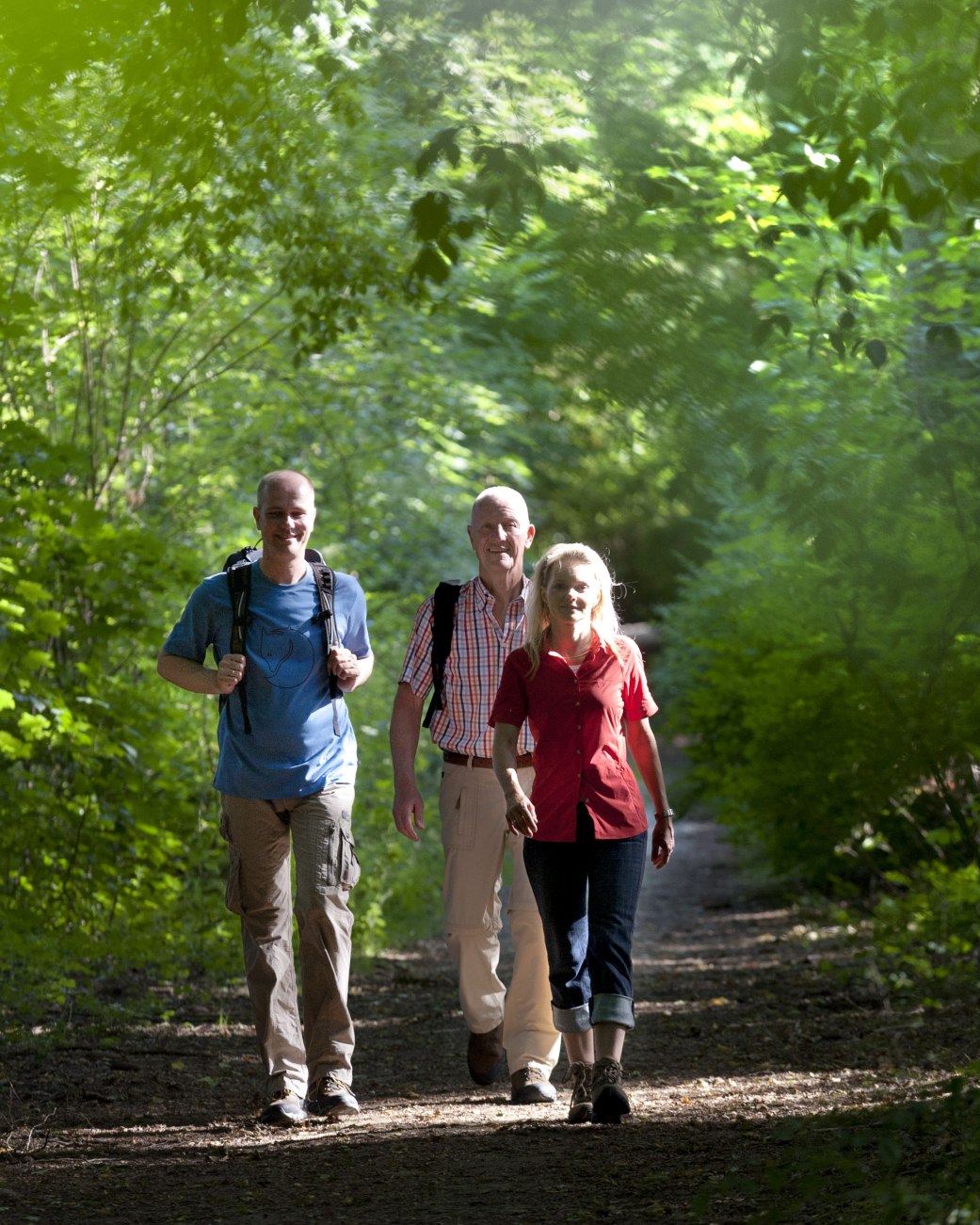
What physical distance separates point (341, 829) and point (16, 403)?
473cm

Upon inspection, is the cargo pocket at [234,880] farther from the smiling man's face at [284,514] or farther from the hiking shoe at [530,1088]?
the hiking shoe at [530,1088]

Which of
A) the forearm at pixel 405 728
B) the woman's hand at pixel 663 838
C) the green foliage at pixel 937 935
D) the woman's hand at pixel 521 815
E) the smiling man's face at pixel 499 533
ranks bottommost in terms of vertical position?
the green foliage at pixel 937 935

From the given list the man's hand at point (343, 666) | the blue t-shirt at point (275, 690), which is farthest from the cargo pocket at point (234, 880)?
the man's hand at point (343, 666)

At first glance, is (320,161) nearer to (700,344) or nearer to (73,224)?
(73,224)

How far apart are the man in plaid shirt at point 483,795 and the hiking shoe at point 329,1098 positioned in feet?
2.02

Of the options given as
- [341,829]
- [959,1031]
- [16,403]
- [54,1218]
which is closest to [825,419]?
[341,829]

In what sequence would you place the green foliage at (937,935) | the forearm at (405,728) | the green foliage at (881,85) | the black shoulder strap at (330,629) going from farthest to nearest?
the green foliage at (937,935) → the forearm at (405,728) → the black shoulder strap at (330,629) → the green foliage at (881,85)

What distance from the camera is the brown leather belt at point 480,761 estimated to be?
20.1 ft

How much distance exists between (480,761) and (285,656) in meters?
0.83

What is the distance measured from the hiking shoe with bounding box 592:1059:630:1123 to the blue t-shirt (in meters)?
1.30

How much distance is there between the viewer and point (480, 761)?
620 cm

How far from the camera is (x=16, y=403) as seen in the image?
31.6ft

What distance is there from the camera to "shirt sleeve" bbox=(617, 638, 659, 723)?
5707 mm

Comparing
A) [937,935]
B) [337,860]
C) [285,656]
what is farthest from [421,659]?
[937,935]
